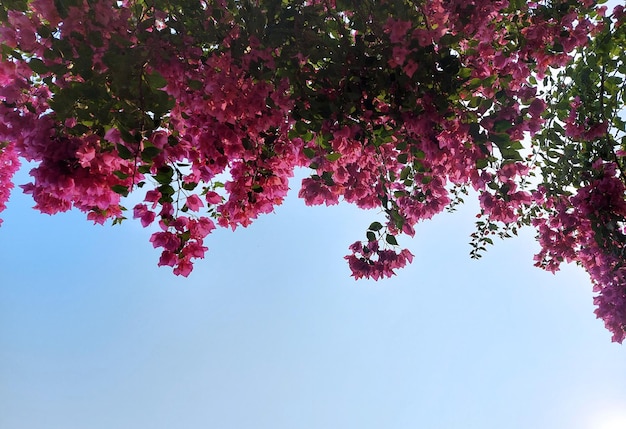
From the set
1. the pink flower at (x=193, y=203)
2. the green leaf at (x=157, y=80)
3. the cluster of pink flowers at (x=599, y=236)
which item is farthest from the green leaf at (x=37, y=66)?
the cluster of pink flowers at (x=599, y=236)

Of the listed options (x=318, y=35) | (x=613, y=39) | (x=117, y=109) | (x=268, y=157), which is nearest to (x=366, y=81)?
(x=318, y=35)

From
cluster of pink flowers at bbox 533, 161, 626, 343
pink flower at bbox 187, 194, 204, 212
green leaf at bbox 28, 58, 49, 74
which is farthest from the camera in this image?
cluster of pink flowers at bbox 533, 161, 626, 343

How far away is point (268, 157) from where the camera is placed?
3754mm

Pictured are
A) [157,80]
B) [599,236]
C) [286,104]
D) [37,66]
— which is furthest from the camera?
[599,236]

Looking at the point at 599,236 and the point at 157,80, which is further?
the point at 599,236

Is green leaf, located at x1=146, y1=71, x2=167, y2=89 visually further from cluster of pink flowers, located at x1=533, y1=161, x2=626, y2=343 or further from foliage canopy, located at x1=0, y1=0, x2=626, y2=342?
cluster of pink flowers, located at x1=533, y1=161, x2=626, y2=343

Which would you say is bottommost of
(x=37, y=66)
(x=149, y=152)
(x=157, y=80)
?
(x=149, y=152)

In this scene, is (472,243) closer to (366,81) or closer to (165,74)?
(366,81)

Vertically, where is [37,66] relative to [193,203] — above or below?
above

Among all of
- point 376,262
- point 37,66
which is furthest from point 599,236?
point 37,66

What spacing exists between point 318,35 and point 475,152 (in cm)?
150

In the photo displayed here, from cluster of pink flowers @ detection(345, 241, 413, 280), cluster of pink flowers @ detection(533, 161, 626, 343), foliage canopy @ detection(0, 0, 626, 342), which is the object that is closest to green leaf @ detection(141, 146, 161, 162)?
foliage canopy @ detection(0, 0, 626, 342)

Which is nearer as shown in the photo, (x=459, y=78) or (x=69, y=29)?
(x=69, y=29)

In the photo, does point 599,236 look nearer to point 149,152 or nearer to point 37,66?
point 149,152
